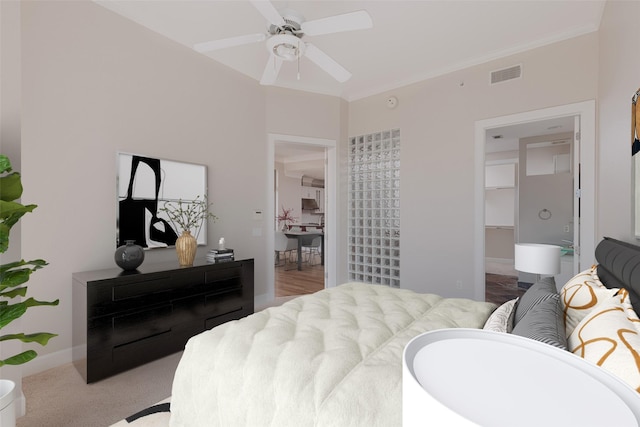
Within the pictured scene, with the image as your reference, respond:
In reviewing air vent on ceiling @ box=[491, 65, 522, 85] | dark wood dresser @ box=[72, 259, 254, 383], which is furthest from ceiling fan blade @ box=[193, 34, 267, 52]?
air vent on ceiling @ box=[491, 65, 522, 85]

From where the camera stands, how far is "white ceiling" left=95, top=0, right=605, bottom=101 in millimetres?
2695

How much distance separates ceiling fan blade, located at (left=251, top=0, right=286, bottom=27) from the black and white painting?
177 centimetres

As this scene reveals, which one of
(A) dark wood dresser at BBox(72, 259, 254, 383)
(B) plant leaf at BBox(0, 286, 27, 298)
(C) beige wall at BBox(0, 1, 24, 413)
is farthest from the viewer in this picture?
(A) dark wood dresser at BBox(72, 259, 254, 383)

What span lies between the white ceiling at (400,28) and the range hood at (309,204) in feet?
20.7

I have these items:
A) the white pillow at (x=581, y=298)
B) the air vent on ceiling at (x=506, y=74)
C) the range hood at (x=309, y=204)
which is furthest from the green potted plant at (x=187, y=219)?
the range hood at (x=309, y=204)

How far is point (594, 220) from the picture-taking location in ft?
9.55

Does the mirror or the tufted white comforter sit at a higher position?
the mirror

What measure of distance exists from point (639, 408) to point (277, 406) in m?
0.98

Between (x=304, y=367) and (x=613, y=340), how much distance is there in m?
0.92

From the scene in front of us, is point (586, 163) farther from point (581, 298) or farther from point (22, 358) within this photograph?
point (22, 358)

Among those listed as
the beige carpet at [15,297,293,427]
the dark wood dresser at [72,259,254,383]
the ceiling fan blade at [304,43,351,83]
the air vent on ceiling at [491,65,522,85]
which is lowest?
the beige carpet at [15,297,293,427]

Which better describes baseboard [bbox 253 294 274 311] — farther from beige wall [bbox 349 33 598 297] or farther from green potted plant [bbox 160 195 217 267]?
beige wall [bbox 349 33 598 297]

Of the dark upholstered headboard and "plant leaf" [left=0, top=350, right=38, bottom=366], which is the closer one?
the dark upholstered headboard

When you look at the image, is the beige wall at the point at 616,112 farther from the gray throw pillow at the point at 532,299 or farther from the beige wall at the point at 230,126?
the gray throw pillow at the point at 532,299
